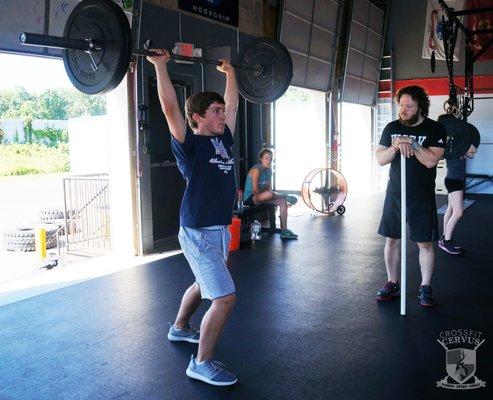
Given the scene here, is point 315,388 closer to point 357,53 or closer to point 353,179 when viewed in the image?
point 357,53

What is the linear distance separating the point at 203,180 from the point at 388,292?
164 cm

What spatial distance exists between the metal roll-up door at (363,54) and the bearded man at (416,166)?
5795mm

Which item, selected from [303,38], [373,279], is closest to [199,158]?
[373,279]

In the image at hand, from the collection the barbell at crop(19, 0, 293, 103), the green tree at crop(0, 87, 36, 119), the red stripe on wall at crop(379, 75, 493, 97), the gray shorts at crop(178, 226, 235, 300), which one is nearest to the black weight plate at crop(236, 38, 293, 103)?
the barbell at crop(19, 0, 293, 103)

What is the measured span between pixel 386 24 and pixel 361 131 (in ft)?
7.05

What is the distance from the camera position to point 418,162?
2.90 metres

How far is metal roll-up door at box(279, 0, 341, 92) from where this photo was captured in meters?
6.80

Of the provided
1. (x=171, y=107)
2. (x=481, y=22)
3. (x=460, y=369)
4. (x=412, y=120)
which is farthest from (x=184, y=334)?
(x=481, y=22)

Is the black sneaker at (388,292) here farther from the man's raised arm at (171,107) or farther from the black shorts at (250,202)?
the black shorts at (250,202)

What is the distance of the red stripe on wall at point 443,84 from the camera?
9.17 metres

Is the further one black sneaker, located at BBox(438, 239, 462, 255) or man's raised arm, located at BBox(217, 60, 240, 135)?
black sneaker, located at BBox(438, 239, 462, 255)

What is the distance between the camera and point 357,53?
29.4 feet

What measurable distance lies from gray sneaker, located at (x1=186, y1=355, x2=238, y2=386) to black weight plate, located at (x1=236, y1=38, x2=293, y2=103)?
5.99ft

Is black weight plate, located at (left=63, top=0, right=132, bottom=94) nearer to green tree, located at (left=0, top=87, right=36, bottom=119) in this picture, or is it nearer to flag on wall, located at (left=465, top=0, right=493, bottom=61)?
green tree, located at (left=0, top=87, right=36, bottom=119)
